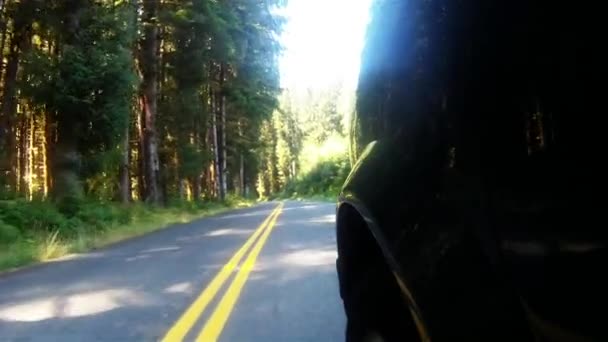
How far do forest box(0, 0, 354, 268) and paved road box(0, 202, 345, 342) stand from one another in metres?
1.54

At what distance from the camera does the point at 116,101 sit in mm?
18312

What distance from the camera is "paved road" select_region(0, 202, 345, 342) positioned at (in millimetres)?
5578

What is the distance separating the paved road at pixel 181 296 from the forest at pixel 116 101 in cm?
154

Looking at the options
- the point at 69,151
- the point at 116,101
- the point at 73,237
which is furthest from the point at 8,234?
the point at 116,101

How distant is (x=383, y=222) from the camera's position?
2.10m

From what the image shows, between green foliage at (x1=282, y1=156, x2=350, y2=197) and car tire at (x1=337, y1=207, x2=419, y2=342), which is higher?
green foliage at (x1=282, y1=156, x2=350, y2=197)

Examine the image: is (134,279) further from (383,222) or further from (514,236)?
(514,236)

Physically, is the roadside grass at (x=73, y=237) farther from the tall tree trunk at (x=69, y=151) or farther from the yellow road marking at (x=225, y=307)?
the yellow road marking at (x=225, y=307)

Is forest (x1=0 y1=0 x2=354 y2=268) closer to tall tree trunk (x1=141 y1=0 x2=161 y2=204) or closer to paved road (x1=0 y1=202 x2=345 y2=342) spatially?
tall tree trunk (x1=141 y1=0 x2=161 y2=204)

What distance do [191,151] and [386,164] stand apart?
31132mm

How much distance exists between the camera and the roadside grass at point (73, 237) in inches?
480

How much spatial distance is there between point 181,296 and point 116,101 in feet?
40.0

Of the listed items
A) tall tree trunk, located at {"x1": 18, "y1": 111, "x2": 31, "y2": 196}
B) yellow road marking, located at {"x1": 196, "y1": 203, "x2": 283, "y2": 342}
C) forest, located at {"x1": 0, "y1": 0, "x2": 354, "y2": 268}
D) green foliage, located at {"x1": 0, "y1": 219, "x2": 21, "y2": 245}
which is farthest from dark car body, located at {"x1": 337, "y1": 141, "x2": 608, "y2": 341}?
tall tree trunk, located at {"x1": 18, "y1": 111, "x2": 31, "y2": 196}

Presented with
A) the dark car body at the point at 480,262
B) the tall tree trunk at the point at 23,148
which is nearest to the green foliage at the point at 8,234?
the dark car body at the point at 480,262
